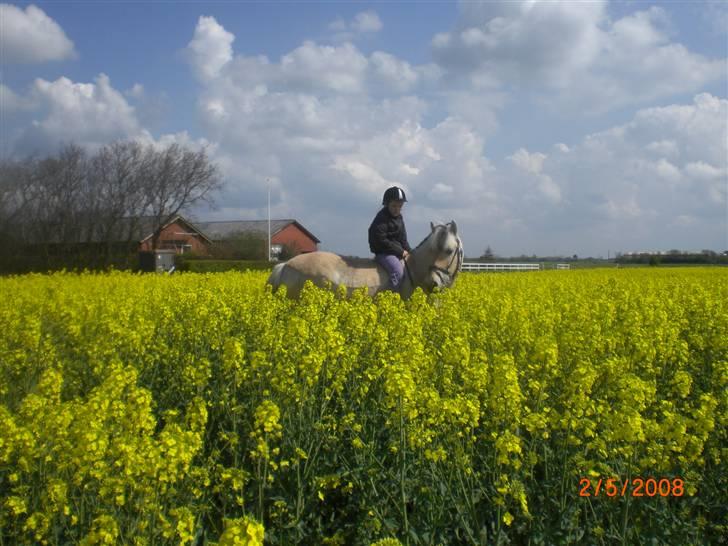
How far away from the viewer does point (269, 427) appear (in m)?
2.83

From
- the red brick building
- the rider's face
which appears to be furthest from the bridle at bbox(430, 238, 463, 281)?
the red brick building

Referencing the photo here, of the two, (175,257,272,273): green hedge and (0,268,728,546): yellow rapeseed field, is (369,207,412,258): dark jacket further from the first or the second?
(175,257,272,273): green hedge

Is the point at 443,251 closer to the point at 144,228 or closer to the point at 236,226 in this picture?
the point at 144,228

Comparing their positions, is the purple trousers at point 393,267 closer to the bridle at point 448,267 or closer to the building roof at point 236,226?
the bridle at point 448,267

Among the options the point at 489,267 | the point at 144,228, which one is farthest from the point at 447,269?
the point at 144,228

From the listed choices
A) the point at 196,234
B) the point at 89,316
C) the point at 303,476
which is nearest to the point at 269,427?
the point at 303,476

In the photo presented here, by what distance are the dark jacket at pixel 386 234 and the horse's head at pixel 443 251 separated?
19.0 inches

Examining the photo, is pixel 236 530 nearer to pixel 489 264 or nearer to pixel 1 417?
pixel 1 417

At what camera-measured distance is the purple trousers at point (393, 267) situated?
7703 millimetres

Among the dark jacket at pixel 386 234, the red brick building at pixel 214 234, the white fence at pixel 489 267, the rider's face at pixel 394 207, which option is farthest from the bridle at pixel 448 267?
the red brick building at pixel 214 234
